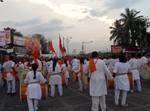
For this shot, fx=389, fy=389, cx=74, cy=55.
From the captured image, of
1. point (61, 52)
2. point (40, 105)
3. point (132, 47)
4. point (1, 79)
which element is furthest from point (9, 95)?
point (132, 47)

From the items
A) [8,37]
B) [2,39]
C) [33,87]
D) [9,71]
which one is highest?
[8,37]

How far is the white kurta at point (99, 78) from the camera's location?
1127 cm

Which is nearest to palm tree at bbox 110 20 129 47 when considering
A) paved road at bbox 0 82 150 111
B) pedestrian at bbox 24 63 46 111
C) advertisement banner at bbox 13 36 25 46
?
advertisement banner at bbox 13 36 25 46

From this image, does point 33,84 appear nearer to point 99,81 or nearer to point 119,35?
point 99,81

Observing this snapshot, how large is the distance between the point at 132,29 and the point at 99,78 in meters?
59.2

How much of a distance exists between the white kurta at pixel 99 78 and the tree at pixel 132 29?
192 feet

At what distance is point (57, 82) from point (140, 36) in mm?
53883

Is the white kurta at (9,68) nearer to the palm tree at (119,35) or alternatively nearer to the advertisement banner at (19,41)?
the advertisement banner at (19,41)

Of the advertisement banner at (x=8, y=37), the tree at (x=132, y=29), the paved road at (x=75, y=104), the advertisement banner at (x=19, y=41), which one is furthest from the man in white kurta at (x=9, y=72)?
the tree at (x=132, y=29)

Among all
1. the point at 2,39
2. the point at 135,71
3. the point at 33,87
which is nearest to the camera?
the point at 33,87

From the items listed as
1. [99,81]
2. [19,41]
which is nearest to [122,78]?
[99,81]

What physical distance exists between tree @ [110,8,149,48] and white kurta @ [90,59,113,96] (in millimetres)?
58542

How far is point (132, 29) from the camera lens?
69500mm

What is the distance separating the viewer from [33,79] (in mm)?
11789
